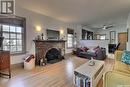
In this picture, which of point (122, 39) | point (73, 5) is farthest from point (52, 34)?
point (122, 39)

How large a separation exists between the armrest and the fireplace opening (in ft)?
17.8

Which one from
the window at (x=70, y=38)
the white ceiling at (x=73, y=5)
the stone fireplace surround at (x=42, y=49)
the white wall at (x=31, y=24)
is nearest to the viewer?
the white ceiling at (x=73, y=5)

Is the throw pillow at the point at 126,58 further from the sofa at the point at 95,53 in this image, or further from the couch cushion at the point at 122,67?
the sofa at the point at 95,53

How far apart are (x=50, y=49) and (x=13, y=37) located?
85.0 inches

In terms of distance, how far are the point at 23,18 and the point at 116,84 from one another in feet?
16.0

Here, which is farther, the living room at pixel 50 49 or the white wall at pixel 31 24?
the white wall at pixel 31 24

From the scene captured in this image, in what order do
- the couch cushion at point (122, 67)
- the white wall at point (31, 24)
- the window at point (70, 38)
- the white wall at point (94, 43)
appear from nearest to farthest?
the couch cushion at point (122, 67) < the white wall at point (31, 24) < the white wall at point (94, 43) < the window at point (70, 38)

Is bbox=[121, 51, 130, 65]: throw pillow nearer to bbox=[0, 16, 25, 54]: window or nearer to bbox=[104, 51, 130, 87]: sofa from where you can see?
bbox=[104, 51, 130, 87]: sofa

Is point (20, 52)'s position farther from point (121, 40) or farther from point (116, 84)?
point (121, 40)

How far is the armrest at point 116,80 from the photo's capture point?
1193 mm

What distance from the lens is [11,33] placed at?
16.7ft

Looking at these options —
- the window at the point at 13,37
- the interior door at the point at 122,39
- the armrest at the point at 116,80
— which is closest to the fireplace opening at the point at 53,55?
the window at the point at 13,37

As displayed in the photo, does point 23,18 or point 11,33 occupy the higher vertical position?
point 23,18

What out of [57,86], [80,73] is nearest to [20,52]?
[57,86]
